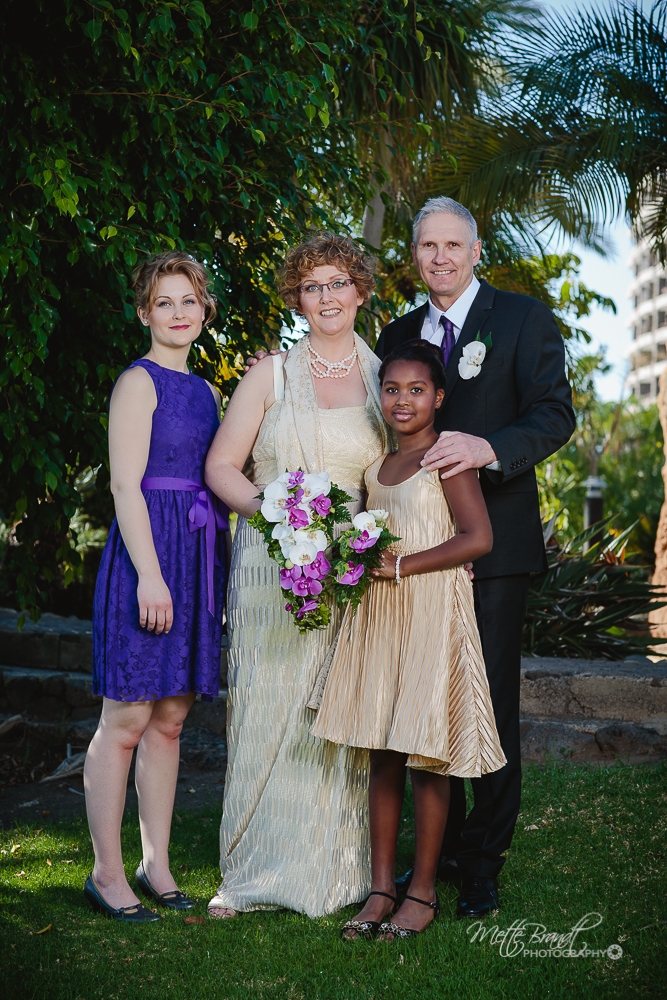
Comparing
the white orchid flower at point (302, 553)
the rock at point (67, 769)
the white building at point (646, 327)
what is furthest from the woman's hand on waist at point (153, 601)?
the white building at point (646, 327)

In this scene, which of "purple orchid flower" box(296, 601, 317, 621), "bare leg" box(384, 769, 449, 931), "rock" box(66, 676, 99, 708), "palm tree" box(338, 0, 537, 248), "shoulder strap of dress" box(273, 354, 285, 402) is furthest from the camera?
"palm tree" box(338, 0, 537, 248)

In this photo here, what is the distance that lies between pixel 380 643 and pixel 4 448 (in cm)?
229

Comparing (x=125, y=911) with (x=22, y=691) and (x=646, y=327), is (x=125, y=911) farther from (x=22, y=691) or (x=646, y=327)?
(x=646, y=327)

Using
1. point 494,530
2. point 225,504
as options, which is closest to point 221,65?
point 225,504

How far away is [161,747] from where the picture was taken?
3.76 m

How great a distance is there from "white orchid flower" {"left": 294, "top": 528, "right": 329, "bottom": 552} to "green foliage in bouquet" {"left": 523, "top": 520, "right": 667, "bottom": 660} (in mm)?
4346

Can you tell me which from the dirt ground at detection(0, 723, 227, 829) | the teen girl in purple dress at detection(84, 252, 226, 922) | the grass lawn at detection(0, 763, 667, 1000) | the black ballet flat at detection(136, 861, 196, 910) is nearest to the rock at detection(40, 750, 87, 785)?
the dirt ground at detection(0, 723, 227, 829)

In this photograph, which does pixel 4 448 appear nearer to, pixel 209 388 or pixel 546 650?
pixel 209 388

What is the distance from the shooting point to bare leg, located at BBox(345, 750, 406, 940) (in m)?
3.52

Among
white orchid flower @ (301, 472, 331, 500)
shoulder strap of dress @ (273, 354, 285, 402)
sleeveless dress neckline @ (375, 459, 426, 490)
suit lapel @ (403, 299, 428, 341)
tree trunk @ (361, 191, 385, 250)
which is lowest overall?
white orchid flower @ (301, 472, 331, 500)

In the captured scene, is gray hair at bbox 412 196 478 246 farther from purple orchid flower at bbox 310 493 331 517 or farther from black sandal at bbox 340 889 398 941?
black sandal at bbox 340 889 398 941

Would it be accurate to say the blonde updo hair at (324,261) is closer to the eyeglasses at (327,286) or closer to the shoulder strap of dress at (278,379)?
the eyeglasses at (327,286)

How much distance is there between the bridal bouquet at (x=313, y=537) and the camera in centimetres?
321

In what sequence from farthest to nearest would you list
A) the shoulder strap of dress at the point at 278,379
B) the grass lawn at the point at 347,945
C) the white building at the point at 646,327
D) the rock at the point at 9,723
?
the white building at the point at 646,327, the rock at the point at 9,723, the shoulder strap of dress at the point at 278,379, the grass lawn at the point at 347,945
